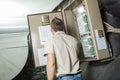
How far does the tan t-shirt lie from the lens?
6.44 ft

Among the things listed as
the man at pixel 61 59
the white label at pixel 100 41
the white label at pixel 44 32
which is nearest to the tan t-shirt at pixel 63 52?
the man at pixel 61 59

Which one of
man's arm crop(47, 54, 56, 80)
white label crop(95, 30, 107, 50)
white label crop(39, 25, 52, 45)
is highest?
white label crop(39, 25, 52, 45)

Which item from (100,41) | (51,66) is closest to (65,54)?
(51,66)

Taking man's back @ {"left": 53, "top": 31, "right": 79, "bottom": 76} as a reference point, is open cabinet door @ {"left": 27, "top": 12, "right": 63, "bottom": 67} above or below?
above

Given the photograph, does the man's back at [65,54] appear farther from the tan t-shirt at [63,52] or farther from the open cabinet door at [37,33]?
the open cabinet door at [37,33]

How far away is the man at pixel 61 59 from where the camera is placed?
6.40 ft

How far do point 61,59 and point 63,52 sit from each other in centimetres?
7

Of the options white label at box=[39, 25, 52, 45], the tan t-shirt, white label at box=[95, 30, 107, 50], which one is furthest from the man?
white label at box=[39, 25, 52, 45]

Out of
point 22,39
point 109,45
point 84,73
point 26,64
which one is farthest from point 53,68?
point 22,39

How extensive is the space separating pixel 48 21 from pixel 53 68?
0.73 metres

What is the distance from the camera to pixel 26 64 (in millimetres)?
3598

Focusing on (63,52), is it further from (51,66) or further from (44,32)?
(44,32)

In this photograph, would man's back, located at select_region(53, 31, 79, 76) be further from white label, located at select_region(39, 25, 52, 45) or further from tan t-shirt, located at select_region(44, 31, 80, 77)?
white label, located at select_region(39, 25, 52, 45)

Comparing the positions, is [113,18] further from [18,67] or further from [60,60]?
[18,67]
